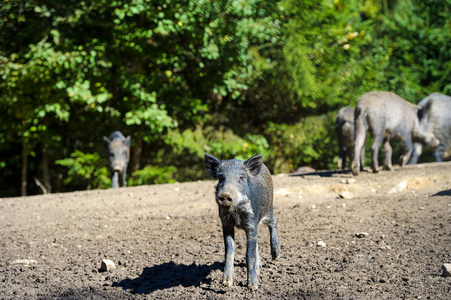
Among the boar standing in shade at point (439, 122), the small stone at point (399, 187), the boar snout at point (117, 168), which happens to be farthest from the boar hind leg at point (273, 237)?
the boar standing in shade at point (439, 122)

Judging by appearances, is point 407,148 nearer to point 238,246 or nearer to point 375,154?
point 375,154

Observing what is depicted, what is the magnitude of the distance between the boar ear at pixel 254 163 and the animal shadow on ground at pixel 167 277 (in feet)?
3.61

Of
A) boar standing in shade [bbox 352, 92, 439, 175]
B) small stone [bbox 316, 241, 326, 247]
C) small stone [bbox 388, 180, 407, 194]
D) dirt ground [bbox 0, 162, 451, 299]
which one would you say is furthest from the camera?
boar standing in shade [bbox 352, 92, 439, 175]

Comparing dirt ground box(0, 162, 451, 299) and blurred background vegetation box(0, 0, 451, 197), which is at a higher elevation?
blurred background vegetation box(0, 0, 451, 197)

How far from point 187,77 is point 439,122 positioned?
7483 mm

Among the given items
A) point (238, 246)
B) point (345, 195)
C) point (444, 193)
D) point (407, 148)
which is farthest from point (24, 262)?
point (407, 148)

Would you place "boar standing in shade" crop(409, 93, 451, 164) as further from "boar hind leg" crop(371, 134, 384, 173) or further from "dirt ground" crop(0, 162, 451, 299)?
"dirt ground" crop(0, 162, 451, 299)

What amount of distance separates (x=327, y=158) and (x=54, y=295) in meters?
13.8

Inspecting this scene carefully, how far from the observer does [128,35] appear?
12.9 meters

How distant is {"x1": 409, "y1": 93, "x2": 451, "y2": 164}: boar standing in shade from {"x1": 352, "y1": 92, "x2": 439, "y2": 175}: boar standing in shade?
679 mm

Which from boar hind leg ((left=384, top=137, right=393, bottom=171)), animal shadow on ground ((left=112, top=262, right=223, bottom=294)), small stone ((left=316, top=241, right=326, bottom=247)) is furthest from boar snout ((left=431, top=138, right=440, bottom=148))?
animal shadow on ground ((left=112, top=262, right=223, bottom=294))

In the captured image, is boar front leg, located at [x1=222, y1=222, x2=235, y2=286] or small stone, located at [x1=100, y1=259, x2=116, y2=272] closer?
boar front leg, located at [x1=222, y1=222, x2=235, y2=286]

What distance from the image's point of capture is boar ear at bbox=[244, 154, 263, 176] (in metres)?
4.28

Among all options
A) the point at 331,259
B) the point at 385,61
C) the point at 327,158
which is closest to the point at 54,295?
the point at 331,259
